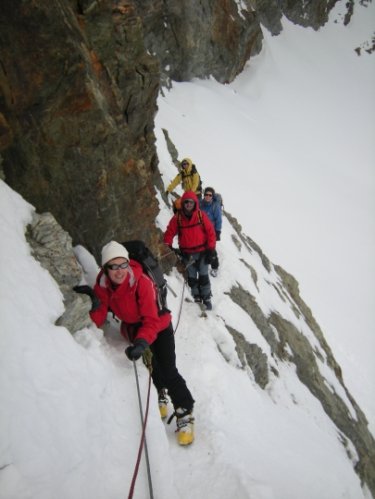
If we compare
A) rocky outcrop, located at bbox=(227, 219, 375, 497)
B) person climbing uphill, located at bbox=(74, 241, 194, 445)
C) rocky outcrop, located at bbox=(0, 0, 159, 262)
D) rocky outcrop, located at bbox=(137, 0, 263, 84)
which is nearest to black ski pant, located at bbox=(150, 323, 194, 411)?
person climbing uphill, located at bbox=(74, 241, 194, 445)

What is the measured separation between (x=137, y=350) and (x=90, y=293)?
107 centimetres

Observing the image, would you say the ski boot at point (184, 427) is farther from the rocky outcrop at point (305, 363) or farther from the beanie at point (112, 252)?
the rocky outcrop at point (305, 363)

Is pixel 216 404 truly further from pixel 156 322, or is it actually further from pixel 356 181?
pixel 356 181

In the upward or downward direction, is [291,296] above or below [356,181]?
below

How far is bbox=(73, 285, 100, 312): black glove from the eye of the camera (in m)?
4.92

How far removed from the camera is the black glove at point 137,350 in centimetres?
440

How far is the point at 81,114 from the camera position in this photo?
553cm

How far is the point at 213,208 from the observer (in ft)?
32.0

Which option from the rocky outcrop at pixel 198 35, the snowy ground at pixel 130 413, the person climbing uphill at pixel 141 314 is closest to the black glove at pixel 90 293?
the person climbing uphill at pixel 141 314

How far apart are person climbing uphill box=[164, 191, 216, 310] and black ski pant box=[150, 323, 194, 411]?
10.0 ft

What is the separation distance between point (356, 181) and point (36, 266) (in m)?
35.0

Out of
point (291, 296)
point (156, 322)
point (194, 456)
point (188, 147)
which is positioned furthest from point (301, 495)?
point (188, 147)

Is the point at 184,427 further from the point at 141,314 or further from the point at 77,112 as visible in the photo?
the point at 77,112

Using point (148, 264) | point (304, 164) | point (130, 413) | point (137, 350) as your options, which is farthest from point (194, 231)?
point (304, 164)
